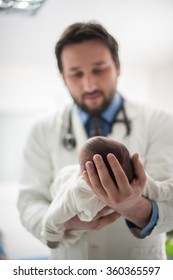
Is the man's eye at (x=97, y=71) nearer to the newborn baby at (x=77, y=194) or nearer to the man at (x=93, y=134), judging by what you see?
the man at (x=93, y=134)

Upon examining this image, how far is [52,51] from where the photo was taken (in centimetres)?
98

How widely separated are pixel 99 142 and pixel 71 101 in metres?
0.32

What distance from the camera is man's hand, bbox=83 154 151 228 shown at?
68 centimetres

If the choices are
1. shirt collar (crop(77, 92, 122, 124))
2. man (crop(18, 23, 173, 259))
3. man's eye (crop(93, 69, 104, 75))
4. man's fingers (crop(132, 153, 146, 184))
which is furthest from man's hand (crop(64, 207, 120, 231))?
man's eye (crop(93, 69, 104, 75))

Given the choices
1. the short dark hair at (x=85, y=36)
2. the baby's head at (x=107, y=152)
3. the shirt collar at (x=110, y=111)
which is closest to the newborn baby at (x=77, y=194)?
the baby's head at (x=107, y=152)

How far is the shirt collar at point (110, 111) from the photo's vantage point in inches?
36.8

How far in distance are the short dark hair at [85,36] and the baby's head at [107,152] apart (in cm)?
32

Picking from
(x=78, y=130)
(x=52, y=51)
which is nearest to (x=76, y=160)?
(x=78, y=130)

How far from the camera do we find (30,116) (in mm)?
1097

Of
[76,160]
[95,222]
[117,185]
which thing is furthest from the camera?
[76,160]

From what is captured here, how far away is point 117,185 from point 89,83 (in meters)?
0.33

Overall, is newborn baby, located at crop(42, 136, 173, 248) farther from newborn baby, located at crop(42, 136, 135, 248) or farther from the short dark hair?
the short dark hair

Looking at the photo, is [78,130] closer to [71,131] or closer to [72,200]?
[71,131]
